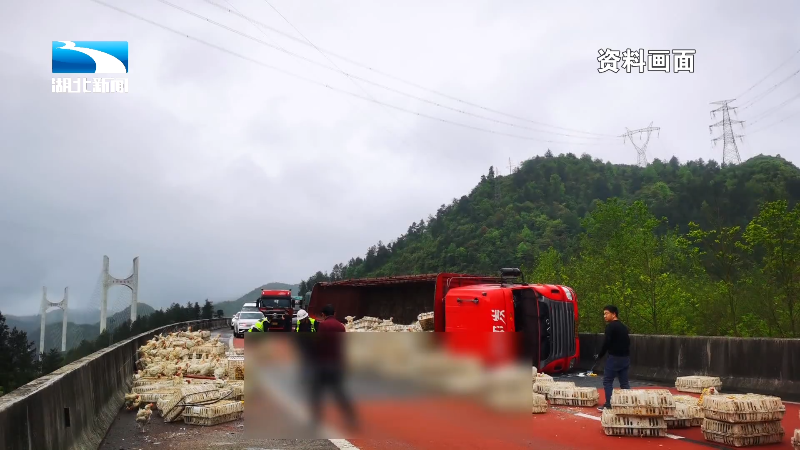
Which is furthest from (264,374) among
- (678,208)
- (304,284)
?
(678,208)

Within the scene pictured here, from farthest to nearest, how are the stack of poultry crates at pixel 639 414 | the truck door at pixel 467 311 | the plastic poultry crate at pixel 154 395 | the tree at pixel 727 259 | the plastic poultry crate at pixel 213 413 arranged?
the tree at pixel 727 259 → the truck door at pixel 467 311 → the plastic poultry crate at pixel 154 395 → the plastic poultry crate at pixel 213 413 → the stack of poultry crates at pixel 639 414

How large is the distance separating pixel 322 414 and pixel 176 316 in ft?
187

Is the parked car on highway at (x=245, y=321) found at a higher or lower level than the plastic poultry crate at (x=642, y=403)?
lower

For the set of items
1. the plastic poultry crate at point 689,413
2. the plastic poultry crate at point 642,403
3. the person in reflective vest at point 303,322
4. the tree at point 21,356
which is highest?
the person in reflective vest at point 303,322

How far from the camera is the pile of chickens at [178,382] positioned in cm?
1170

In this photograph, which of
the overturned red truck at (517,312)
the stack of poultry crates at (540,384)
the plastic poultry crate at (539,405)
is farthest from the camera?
the overturned red truck at (517,312)

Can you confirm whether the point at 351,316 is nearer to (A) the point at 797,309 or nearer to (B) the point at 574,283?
(B) the point at 574,283

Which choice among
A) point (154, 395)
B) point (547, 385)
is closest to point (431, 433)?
point (547, 385)

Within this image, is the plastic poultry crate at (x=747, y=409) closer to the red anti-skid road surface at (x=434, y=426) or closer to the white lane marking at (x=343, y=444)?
the red anti-skid road surface at (x=434, y=426)

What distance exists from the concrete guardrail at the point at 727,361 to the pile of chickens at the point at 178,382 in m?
9.42

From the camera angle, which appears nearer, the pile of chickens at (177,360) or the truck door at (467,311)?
the pile of chickens at (177,360)

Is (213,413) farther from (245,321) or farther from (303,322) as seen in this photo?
(245,321)

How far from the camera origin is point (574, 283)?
33500mm

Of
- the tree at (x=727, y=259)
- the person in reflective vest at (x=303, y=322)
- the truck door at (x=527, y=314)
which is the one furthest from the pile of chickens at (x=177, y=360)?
the tree at (x=727, y=259)
